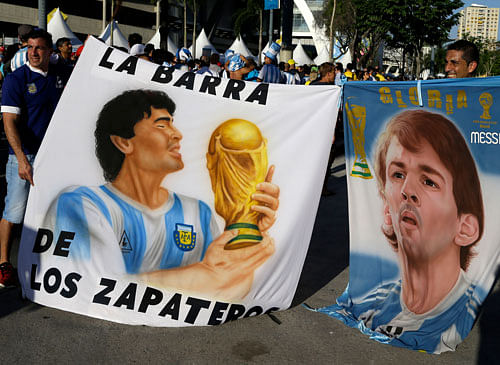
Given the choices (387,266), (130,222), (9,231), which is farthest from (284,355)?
(9,231)

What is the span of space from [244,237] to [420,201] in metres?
1.20

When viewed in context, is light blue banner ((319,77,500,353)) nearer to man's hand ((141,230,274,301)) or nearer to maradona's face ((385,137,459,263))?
maradona's face ((385,137,459,263))

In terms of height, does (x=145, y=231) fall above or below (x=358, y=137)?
below

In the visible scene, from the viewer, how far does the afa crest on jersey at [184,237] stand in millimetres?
3986

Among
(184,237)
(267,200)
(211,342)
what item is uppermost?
(267,200)

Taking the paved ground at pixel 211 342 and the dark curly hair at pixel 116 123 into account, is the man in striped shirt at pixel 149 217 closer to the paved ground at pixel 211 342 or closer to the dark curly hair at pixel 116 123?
the dark curly hair at pixel 116 123

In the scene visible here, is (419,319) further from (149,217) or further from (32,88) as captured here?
(32,88)

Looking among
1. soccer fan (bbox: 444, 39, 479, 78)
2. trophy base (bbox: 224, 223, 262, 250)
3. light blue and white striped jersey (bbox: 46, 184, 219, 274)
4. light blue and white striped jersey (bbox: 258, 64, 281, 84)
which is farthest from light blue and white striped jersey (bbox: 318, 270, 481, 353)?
light blue and white striped jersey (bbox: 258, 64, 281, 84)

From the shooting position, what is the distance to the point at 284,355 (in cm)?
364

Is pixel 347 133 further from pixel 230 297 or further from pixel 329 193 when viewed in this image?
pixel 329 193

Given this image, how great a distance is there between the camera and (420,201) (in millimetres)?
3773

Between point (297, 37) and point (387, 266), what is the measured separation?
383 ft

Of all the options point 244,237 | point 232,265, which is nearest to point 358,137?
point 244,237

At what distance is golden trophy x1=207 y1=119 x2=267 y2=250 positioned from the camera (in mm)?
4004
